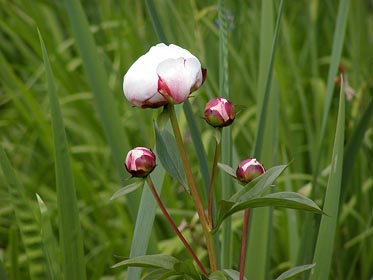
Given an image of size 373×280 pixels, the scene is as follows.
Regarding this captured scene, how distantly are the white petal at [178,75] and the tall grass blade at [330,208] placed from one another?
26cm

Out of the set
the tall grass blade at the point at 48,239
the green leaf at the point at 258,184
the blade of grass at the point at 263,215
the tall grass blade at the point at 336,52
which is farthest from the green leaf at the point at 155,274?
the tall grass blade at the point at 336,52

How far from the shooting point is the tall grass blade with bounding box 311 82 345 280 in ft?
3.16

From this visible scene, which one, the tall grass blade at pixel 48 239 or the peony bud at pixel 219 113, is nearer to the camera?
the peony bud at pixel 219 113

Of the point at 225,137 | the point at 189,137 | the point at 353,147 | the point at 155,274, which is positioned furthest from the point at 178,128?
the point at 189,137

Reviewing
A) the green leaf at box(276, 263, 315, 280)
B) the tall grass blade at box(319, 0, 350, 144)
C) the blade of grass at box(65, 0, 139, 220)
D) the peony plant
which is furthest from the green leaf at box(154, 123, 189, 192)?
the tall grass blade at box(319, 0, 350, 144)

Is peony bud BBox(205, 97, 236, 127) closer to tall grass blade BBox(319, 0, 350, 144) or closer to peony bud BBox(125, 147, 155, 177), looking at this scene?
peony bud BBox(125, 147, 155, 177)

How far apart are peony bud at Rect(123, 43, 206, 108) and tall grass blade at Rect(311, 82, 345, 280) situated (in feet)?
0.86

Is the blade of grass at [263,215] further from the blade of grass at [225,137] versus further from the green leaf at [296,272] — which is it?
the green leaf at [296,272]

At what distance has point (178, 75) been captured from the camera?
771mm

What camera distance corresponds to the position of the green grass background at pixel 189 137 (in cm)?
111

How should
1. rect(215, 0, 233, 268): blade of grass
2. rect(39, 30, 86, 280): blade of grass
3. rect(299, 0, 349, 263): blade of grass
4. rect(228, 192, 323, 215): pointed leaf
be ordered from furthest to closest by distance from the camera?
rect(299, 0, 349, 263): blade of grass → rect(215, 0, 233, 268): blade of grass → rect(39, 30, 86, 280): blade of grass → rect(228, 192, 323, 215): pointed leaf

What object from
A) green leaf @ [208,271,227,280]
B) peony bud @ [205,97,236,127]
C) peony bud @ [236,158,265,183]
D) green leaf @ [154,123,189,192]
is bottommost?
green leaf @ [208,271,227,280]

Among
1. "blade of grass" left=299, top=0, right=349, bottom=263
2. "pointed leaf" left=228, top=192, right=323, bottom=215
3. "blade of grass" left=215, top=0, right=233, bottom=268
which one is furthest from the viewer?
"blade of grass" left=299, top=0, right=349, bottom=263

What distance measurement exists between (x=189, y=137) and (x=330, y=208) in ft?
2.58
